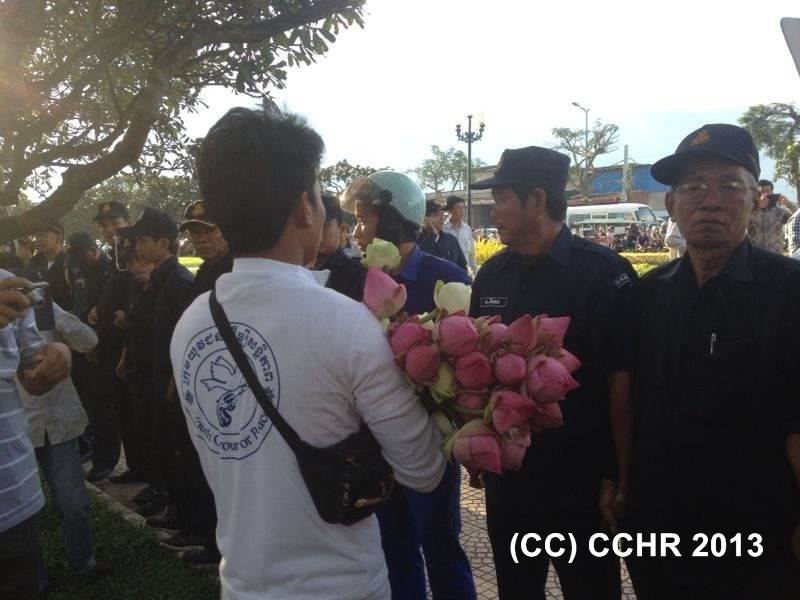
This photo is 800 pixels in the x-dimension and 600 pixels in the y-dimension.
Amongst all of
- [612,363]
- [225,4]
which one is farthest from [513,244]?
[225,4]

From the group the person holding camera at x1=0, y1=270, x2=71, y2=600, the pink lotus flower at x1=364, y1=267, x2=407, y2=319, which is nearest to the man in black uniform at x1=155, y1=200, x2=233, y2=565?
the person holding camera at x1=0, y1=270, x2=71, y2=600

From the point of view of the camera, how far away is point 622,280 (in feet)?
7.95

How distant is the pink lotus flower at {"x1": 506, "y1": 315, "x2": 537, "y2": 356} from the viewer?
1438 millimetres

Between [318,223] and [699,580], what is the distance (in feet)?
5.77

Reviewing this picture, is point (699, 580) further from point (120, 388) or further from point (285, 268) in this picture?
point (120, 388)

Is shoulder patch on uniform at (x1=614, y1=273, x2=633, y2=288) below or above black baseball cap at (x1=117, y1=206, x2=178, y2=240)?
below

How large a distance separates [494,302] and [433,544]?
113 centimetres

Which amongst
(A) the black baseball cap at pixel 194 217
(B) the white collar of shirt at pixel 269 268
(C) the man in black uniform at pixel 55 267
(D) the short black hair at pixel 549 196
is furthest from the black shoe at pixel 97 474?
(B) the white collar of shirt at pixel 269 268

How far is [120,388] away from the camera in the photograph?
5.48 m

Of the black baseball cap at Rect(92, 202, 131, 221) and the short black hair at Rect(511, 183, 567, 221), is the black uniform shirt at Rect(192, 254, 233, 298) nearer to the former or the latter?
the short black hair at Rect(511, 183, 567, 221)

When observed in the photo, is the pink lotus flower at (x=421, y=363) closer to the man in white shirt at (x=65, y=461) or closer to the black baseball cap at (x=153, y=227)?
the man in white shirt at (x=65, y=461)

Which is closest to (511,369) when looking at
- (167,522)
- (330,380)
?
(330,380)

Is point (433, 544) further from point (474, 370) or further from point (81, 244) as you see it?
point (81, 244)

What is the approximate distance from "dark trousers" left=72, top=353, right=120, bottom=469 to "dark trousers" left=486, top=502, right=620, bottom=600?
443 cm
